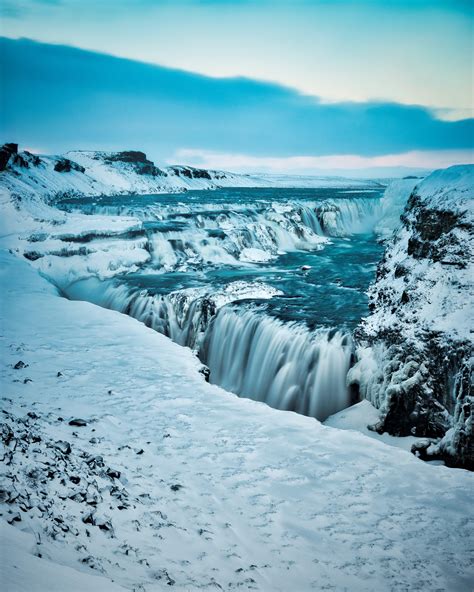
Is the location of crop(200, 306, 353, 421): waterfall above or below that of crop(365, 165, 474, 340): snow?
below

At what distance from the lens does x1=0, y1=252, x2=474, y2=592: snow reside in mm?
3355

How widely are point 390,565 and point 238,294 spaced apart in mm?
11364

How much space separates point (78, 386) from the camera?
7113 millimetres

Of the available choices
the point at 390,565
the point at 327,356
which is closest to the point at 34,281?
the point at 327,356

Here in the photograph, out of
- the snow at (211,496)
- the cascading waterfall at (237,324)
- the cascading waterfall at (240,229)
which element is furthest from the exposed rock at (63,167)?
the snow at (211,496)

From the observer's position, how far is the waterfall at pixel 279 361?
31.9 feet

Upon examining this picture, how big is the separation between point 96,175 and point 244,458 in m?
79.6

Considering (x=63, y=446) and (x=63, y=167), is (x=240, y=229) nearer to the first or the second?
(x=63, y=446)

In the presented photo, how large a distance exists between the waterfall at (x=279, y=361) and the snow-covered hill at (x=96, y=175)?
27.9 metres

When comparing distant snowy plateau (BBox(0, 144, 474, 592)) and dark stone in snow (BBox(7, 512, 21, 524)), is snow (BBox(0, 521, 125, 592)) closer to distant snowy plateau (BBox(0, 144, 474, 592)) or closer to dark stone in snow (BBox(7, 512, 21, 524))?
distant snowy plateau (BBox(0, 144, 474, 592))

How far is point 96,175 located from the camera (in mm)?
76812

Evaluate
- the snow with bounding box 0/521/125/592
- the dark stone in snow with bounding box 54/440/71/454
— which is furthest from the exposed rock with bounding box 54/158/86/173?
the snow with bounding box 0/521/125/592

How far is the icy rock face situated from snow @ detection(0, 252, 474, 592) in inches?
48.0

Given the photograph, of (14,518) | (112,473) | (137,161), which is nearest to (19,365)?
(112,473)
